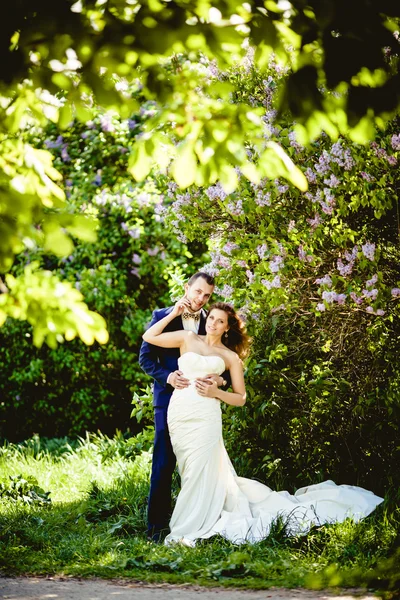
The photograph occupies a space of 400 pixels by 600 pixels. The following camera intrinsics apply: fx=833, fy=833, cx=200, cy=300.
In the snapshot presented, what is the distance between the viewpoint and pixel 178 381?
5.96 m

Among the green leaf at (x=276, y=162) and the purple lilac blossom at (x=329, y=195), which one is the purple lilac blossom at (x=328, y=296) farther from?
the green leaf at (x=276, y=162)

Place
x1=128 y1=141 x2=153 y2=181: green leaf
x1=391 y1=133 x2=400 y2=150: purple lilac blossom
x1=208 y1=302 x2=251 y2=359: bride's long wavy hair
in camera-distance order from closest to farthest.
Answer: x1=128 y1=141 x2=153 y2=181: green leaf, x1=391 y1=133 x2=400 y2=150: purple lilac blossom, x1=208 y1=302 x2=251 y2=359: bride's long wavy hair

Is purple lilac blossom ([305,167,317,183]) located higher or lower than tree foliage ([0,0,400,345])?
lower

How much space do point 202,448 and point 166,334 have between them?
0.85 metres

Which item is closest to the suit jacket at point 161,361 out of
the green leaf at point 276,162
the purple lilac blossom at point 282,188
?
the purple lilac blossom at point 282,188

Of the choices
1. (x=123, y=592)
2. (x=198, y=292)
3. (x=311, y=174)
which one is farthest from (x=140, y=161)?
(x=311, y=174)

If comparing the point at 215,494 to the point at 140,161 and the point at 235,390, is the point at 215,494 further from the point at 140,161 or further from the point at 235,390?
the point at 140,161

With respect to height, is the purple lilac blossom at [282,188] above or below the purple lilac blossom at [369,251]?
above

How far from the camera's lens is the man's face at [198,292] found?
5.87m

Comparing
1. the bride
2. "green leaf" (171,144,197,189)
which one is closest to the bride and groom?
the bride

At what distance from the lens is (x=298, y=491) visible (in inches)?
244

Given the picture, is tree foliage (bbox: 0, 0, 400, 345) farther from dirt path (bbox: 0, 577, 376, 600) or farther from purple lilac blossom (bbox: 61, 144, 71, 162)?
purple lilac blossom (bbox: 61, 144, 71, 162)

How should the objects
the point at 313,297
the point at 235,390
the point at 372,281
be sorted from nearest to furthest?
the point at 372,281 → the point at 235,390 → the point at 313,297

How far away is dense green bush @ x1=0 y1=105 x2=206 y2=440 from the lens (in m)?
9.83
